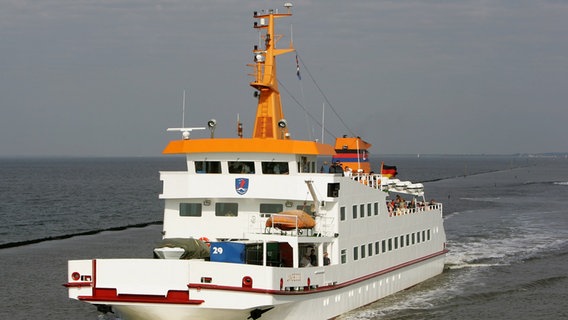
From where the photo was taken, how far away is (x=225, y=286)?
73.9 feet

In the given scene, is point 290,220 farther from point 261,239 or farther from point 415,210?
point 415,210

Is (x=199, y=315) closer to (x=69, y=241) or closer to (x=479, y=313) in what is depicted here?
(x=479, y=313)

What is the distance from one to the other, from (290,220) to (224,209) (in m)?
3.90

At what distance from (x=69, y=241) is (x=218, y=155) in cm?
3216

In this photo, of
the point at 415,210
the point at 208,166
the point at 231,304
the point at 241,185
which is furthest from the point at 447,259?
the point at 231,304

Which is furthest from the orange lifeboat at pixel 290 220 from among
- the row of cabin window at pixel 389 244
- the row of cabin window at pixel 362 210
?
the row of cabin window at pixel 389 244

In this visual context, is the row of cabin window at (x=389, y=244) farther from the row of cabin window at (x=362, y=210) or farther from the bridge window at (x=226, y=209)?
the bridge window at (x=226, y=209)

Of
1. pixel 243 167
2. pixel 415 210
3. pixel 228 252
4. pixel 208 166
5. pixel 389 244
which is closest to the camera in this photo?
pixel 228 252

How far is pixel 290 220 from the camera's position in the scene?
25.0 m

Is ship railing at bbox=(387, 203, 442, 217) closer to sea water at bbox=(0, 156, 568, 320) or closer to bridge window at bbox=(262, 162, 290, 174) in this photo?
sea water at bbox=(0, 156, 568, 320)

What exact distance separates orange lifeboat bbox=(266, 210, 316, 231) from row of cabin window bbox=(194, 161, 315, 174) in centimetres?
233

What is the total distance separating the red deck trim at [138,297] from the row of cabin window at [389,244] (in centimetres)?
722

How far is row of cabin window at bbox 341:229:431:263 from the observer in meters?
29.1

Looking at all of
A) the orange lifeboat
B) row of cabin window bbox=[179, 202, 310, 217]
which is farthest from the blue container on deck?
row of cabin window bbox=[179, 202, 310, 217]
